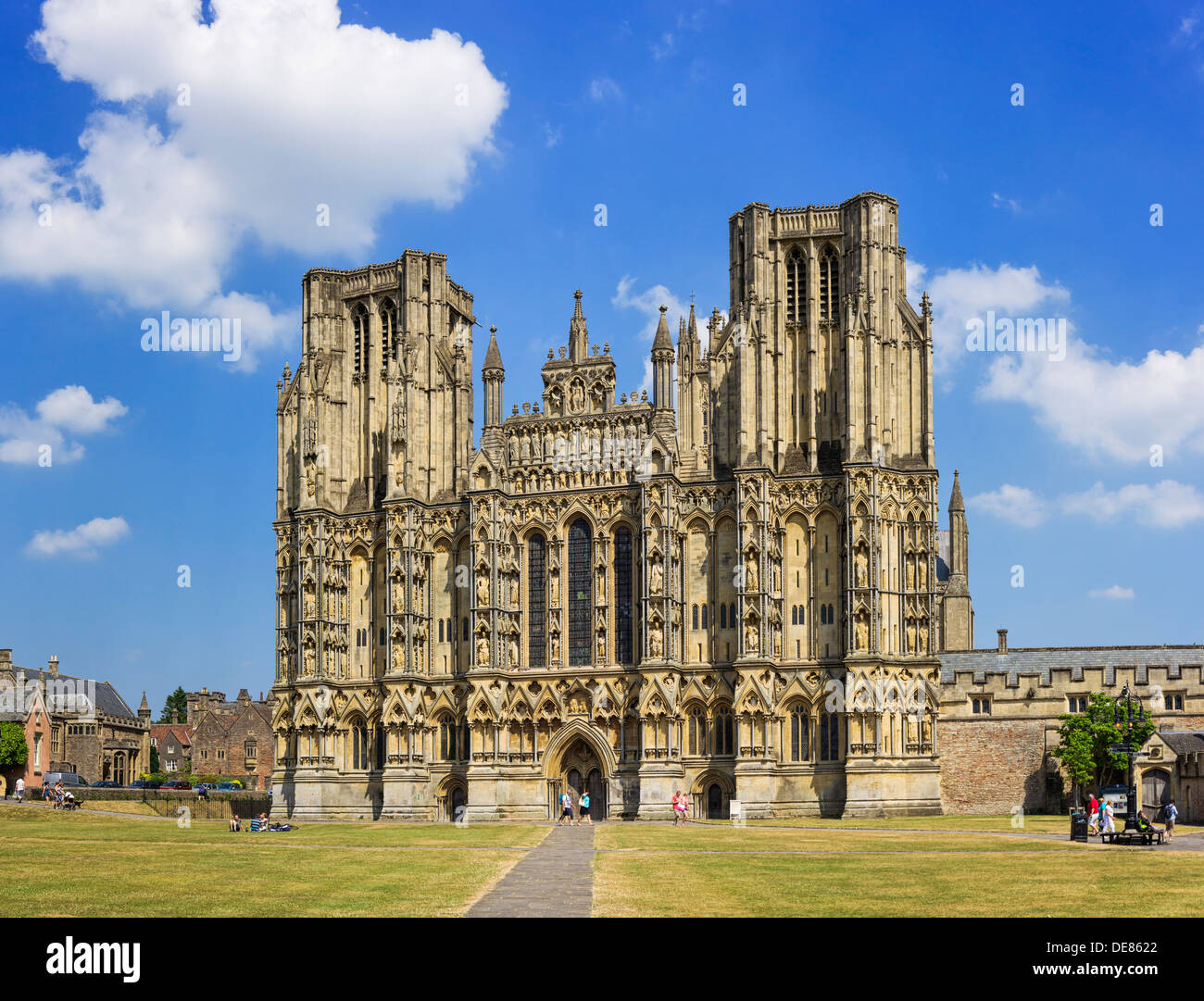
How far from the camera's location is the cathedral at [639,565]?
75500 mm

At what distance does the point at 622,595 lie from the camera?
80.5 metres

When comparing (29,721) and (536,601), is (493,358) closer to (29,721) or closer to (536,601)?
(536,601)

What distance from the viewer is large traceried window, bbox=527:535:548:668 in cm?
8162

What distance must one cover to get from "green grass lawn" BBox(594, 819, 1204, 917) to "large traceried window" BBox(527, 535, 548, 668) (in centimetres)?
3112

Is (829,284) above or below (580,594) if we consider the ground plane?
above

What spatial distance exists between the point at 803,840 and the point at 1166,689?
3032 cm

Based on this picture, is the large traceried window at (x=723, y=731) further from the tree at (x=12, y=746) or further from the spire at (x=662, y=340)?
the tree at (x=12, y=746)

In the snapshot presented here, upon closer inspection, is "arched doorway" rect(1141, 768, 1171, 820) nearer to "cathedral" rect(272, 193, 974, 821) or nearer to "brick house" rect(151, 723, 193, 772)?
"cathedral" rect(272, 193, 974, 821)

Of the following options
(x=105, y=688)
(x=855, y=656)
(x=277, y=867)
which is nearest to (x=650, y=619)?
(x=855, y=656)

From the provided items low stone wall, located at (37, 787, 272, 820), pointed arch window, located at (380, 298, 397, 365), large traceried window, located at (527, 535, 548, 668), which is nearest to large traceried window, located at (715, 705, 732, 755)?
large traceried window, located at (527, 535, 548, 668)

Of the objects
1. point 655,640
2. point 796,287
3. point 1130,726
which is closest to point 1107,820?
point 1130,726

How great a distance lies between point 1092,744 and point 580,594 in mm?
29665
